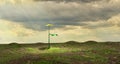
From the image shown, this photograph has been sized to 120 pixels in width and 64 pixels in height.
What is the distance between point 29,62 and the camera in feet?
101

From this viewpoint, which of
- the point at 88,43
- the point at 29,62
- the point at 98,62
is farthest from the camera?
the point at 88,43

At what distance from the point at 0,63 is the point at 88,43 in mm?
28003

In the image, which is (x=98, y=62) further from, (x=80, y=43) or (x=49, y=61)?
(x=80, y=43)

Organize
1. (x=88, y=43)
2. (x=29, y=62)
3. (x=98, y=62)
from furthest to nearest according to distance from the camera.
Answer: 1. (x=88, y=43)
2. (x=98, y=62)
3. (x=29, y=62)

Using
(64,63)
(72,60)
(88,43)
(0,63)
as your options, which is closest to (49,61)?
(64,63)

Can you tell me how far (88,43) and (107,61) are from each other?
24.6 meters

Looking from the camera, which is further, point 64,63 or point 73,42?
point 73,42

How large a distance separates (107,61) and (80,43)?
2516 cm

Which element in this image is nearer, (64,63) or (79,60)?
(64,63)

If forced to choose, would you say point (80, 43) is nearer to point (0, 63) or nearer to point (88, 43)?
point (88, 43)

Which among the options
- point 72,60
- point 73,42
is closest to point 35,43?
point 73,42

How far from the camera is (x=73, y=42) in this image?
59469 mm

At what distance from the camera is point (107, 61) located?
33.8m

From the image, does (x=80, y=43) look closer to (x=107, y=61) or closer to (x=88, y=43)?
(x=88, y=43)
